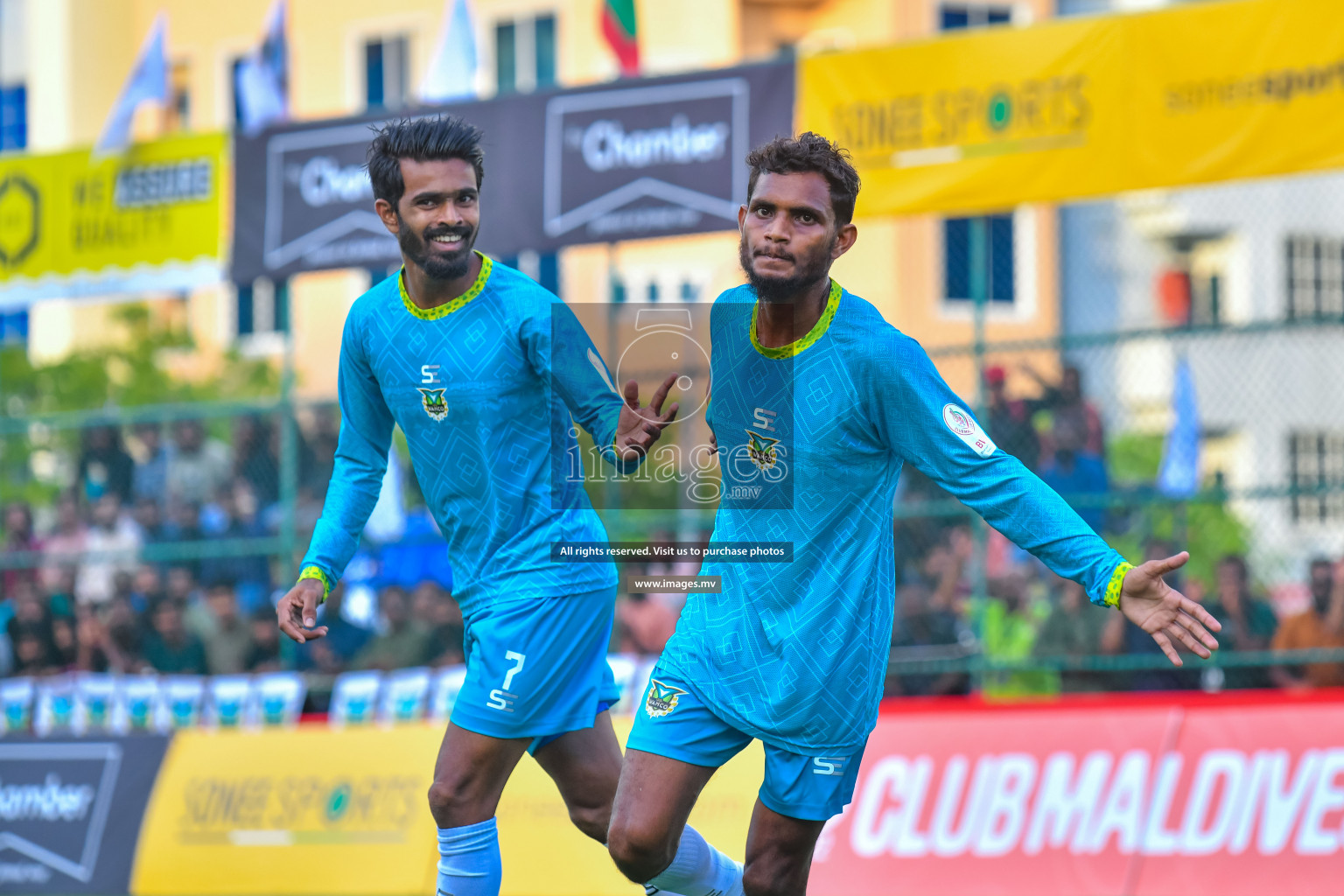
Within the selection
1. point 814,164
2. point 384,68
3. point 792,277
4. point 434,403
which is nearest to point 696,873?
point 434,403

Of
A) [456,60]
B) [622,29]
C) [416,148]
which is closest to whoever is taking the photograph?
[416,148]

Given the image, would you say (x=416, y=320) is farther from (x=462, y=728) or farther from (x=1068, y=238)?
(x=1068, y=238)

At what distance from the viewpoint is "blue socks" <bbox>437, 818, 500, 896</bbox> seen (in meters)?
5.05

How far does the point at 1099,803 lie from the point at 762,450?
4068 mm

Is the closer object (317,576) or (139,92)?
(317,576)

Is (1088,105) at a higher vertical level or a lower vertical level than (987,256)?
lower

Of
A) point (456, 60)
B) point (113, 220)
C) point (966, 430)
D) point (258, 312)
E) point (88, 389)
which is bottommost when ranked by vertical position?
point (966, 430)

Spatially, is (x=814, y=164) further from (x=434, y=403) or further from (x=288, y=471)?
(x=288, y=471)

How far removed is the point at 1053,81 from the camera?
9.12 metres

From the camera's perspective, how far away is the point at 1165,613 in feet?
13.5

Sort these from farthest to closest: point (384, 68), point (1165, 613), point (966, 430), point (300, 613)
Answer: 1. point (384, 68)
2. point (300, 613)
3. point (966, 430)
4. point (1165, 613)

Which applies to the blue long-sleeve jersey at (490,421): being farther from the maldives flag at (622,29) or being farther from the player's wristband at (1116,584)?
the maldives flag at (622,29)

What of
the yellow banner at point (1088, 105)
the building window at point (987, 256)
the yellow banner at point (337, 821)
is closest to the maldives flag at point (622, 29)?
the yellow banner at point (1088, 105)

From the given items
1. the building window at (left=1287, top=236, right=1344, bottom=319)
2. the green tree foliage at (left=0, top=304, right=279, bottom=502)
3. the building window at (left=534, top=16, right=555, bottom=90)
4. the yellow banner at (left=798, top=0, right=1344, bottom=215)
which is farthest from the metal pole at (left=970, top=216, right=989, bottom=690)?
the building window at (left=1287, top=236, right=1344, bottom=319)
